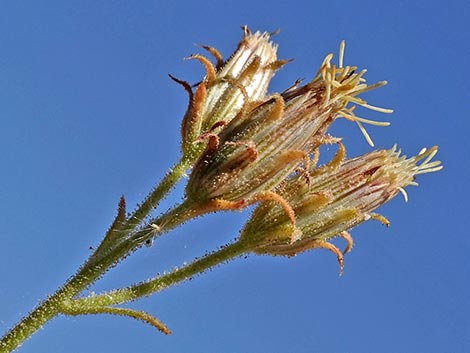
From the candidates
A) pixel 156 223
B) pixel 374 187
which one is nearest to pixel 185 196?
pixel 156 223

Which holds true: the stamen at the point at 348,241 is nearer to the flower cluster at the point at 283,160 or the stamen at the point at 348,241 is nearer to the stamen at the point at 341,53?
the flower cluster at the point at 283,160

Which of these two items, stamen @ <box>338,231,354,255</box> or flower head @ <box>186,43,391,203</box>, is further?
stamen @ <box>338,231,354,255</box>

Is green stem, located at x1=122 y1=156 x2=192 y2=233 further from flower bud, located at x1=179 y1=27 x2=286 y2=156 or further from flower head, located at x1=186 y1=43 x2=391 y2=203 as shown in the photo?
flower head, located at x1=186 y1=43 x2=391 y2=203

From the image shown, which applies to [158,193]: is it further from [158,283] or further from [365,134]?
[365,134]

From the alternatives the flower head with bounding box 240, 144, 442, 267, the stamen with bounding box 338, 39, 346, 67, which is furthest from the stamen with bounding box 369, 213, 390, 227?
the stamen with bounding box 338, 39, 346, 67

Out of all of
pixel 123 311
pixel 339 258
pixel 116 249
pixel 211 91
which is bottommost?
pixel 123 311

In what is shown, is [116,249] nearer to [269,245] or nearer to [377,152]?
[269,245]

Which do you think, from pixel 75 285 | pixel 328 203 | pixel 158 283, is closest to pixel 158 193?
pixel 158 283
